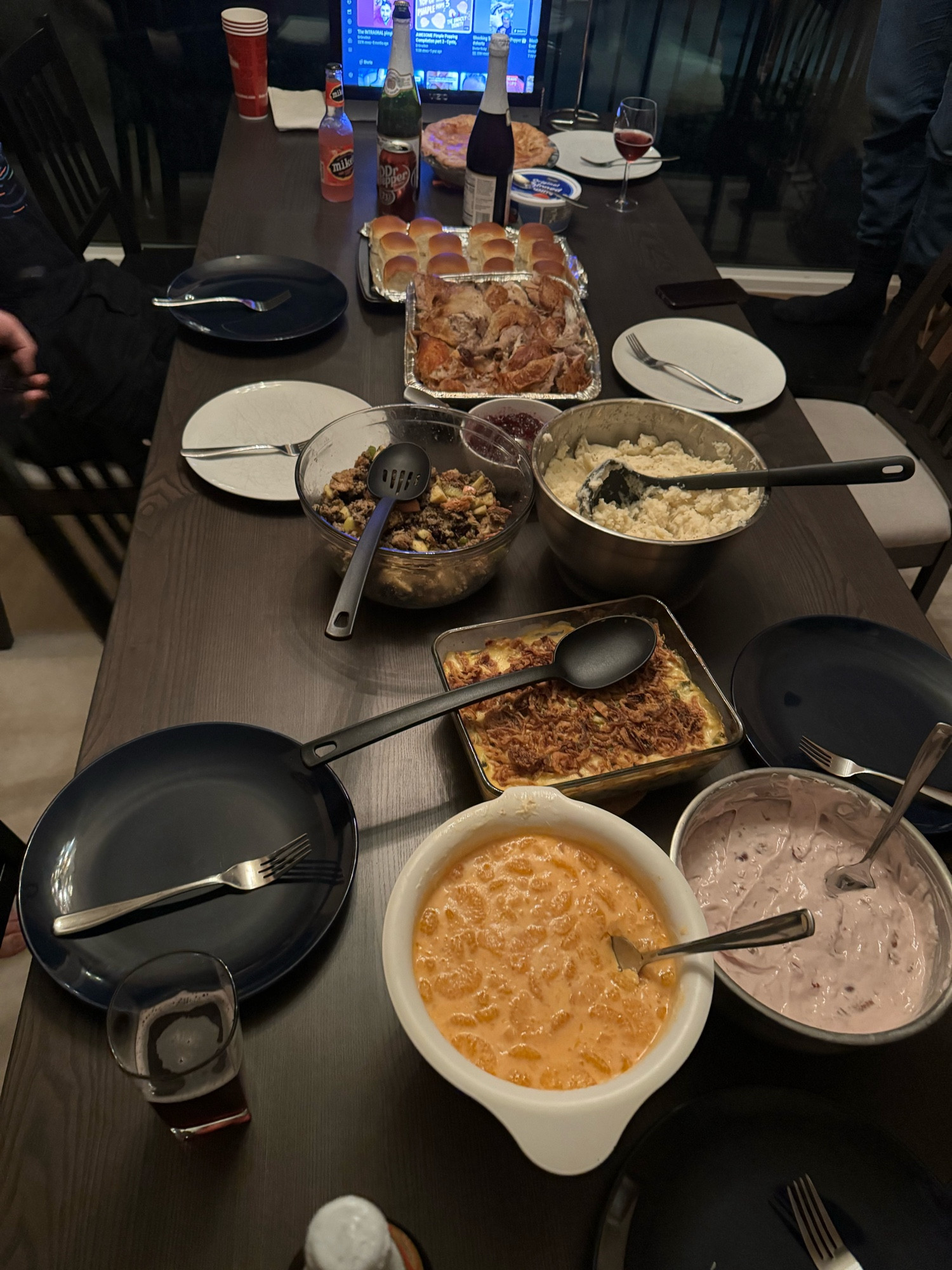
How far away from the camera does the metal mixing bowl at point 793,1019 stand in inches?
24.9

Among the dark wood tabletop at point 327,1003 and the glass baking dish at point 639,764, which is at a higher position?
the glass baking dish at point 639,764

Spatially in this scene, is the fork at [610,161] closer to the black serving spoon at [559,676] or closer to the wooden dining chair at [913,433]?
the wooden dining chair at [913,433]

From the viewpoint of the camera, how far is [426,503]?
1124 mm

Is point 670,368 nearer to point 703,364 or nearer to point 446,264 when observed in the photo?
point 703,364

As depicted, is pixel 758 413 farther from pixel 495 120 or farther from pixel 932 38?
pixel 932 38

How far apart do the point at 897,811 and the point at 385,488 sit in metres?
0.72

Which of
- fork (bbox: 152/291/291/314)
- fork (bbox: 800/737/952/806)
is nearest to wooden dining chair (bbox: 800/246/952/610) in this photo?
fork (bbox: 800/737/952/806)

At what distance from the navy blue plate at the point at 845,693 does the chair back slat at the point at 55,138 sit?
2.22 meters

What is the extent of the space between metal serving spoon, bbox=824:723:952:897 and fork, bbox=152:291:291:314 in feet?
4.78

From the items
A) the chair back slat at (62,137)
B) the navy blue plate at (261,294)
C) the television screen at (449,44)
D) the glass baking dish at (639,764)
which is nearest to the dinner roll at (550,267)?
the navy blue plate at (261,294)

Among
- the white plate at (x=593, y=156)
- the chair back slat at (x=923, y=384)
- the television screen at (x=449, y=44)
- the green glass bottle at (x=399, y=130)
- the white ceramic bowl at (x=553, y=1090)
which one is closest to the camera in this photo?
the white ceramic bowl at (x=553, y=1090)

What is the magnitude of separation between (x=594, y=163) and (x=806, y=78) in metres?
1.80

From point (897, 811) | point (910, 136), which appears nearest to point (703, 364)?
point (897, 811)

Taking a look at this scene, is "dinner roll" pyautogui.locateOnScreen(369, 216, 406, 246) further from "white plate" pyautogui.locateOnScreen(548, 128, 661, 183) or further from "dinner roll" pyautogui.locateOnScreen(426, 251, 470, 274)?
"white plate" pyautogui.locateOnScreen(548, 128, 661, 183)
